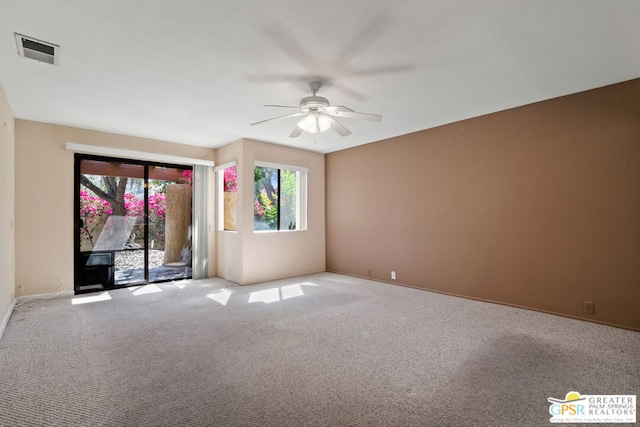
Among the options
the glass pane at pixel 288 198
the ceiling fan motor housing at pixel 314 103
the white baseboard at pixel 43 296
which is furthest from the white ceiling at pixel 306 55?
the white baseboard at pixel 43 296

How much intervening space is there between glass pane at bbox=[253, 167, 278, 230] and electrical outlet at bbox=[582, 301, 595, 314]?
4.66 meters

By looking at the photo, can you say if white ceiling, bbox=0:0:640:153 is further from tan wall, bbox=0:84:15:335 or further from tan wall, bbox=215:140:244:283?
tan wall, bbox=215:140:244:283

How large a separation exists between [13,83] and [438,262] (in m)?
5.55

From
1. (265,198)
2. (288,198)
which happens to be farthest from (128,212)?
A: (288,198)

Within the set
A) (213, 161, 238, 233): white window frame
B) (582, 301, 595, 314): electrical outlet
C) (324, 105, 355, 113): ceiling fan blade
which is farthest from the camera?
(213, 161, 238, 233): white window frame

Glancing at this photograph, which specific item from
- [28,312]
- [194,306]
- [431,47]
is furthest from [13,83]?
[431,47]

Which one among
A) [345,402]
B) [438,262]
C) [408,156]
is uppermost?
[408,156]

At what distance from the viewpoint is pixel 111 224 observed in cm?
507

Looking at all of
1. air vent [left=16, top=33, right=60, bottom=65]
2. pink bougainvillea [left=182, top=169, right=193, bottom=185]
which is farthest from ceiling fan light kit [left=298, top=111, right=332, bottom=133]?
pink bougainvillea [left=182, top=169, right=193, bottom=185]

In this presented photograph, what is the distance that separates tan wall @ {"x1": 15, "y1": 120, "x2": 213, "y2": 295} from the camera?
4297 millimetres

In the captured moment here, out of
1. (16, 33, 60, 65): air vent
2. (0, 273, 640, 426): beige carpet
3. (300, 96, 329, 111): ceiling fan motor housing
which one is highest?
(16, 33, 60, 65): air vent

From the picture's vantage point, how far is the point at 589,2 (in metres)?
2.00

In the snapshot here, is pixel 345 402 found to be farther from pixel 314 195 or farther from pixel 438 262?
pixel 314 195

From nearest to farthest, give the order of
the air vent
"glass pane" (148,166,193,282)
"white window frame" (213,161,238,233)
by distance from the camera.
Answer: the air vent, "glass pane" (148,166,193,282), "white window frame" (213,161,238,233)
